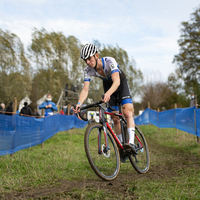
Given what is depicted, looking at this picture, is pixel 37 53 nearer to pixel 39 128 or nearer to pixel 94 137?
pixel 39 128

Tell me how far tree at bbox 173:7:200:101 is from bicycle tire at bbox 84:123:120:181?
102ft

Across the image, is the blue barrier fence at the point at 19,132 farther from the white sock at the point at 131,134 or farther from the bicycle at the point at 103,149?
the white sock at the point at 131,134

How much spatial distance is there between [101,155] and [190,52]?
104 feet

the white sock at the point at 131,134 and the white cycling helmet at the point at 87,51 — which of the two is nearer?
the white cycling helmet at the point at 87,51

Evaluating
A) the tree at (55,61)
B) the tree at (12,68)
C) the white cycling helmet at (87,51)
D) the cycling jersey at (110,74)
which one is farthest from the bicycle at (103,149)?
the tree at (55,61)

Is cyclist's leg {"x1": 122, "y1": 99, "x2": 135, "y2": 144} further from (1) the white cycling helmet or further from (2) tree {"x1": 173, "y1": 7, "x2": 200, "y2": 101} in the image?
(2) tree {"x1": 173, "y1": 7, "x2": 200, "y2": 101}

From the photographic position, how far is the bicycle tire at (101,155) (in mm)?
3467

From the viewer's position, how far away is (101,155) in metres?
3.67

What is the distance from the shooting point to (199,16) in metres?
31.1

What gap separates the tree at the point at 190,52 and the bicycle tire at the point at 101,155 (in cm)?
3095

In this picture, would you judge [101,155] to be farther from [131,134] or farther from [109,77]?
[109,77]

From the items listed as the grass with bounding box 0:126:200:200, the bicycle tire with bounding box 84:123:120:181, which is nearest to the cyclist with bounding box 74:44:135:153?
the bicycle tire with bounding box 84:123:120:181

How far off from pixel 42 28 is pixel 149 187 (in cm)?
3798

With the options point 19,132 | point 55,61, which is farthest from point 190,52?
point 19,132
